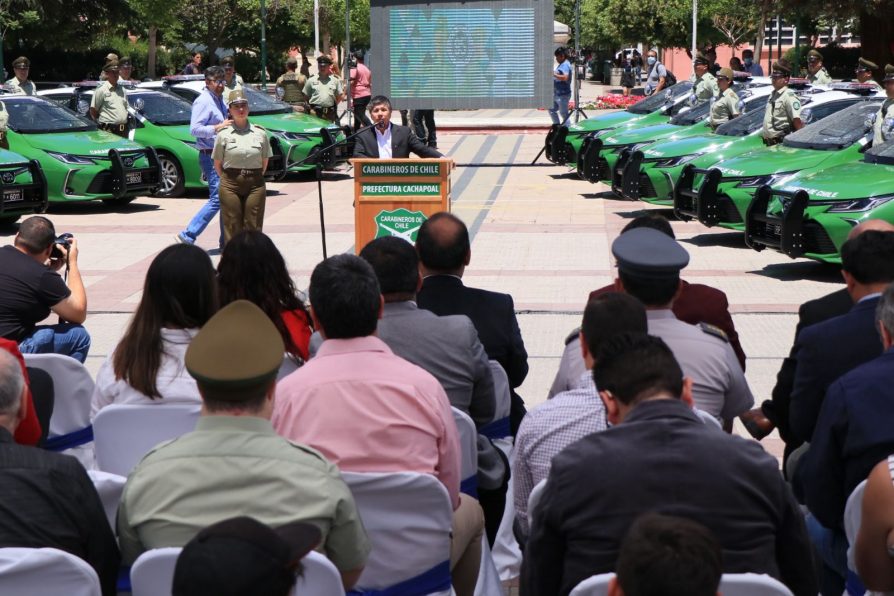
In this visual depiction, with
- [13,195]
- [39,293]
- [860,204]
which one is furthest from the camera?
[13,195]

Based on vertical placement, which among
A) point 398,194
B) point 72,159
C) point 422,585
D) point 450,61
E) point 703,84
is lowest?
point 422,585

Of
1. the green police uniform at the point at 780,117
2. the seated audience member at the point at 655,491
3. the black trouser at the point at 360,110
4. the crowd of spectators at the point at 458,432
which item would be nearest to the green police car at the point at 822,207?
the green police uniform at the point at 780,117

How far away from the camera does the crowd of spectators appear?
3.40 metres

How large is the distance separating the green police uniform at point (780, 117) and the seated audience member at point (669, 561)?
48.6ft

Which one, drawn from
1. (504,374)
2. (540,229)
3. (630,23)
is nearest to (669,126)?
(540,229)

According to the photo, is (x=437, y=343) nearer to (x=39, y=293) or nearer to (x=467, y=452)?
(x=467, y=452)

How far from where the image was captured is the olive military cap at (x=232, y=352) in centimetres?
356

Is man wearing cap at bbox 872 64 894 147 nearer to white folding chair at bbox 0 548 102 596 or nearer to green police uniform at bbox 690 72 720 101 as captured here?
green police uniform at bbox 690 72 720 101

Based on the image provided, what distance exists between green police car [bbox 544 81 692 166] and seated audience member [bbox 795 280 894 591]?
55.4ft

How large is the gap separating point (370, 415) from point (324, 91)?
21878 millimetres

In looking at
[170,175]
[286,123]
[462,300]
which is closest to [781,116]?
[286,123]

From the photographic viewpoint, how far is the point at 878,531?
3.92m

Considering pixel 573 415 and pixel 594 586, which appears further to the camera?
pixel 573 415

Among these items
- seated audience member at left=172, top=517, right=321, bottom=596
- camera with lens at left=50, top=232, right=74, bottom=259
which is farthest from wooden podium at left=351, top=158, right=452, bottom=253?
seated audience member at left=172, top=517, right=321, bottom=596
